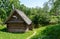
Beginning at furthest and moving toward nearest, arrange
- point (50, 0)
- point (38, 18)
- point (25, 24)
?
point (38, 18) → point (25, 24) → point (50, 0)

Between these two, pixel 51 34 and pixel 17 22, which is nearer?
pixel 51 34

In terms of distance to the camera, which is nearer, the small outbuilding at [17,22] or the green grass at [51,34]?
the green grass at [51,34]

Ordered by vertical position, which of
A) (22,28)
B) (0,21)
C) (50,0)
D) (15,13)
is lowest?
(0,21)

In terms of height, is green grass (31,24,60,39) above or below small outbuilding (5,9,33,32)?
above

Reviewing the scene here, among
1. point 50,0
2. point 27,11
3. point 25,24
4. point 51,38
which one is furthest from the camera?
point 27,11

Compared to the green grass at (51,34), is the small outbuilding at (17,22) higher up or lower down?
lower down

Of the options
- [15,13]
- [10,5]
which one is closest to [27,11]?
[10,5]

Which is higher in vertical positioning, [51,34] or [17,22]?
[51,34]

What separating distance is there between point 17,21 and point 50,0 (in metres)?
9.11

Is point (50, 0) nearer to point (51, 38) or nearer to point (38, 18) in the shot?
point (51, 38)

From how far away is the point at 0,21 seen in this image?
175ft

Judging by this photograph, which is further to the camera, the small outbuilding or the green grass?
the small outbuilding

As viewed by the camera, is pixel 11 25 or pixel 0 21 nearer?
pixel 11 25

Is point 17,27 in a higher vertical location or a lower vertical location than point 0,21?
higher
